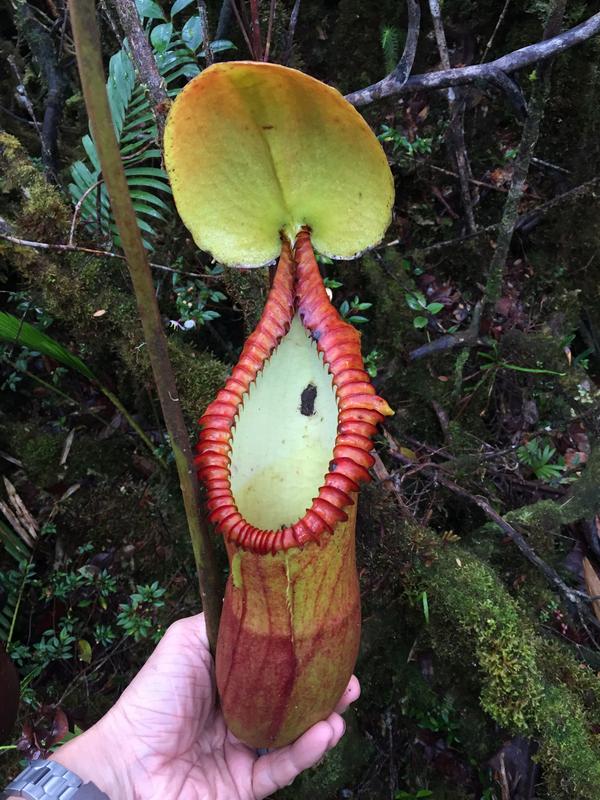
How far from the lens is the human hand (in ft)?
4.69

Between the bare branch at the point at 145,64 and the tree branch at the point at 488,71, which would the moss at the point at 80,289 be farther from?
the tree branch at the point at 488,71

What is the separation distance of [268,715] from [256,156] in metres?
1.14

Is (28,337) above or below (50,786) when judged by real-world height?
above

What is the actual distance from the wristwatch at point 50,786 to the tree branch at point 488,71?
6.09 feet

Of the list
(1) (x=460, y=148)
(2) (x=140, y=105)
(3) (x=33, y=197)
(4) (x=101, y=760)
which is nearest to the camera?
(4) (x=101, y=760)

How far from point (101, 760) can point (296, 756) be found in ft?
1.63

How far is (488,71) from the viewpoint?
1.64 metres

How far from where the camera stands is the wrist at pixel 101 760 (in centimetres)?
141

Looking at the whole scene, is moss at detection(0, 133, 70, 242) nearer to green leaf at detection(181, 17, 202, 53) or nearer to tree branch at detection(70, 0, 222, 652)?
green leaf at detection(181, 17, 202, 53)

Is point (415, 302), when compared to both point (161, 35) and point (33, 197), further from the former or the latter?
point (33, 197)

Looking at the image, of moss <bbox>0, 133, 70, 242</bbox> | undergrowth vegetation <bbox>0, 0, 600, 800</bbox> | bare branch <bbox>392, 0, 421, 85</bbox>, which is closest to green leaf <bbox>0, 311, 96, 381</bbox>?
undergrowth vegetation <bbox>0, 0, 600, 800</bbox>

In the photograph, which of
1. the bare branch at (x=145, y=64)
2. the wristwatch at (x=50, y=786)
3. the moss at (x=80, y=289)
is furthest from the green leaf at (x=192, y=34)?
the wristwatch at (x=50, y=786)

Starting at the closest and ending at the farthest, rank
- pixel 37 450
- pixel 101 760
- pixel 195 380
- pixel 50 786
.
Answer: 1. pixel 50 786
2. pixel 101 760
3. pixel 195 380
4. pixel 37 450

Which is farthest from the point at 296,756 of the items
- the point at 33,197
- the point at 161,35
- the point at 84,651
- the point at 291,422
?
the point at 161,35
